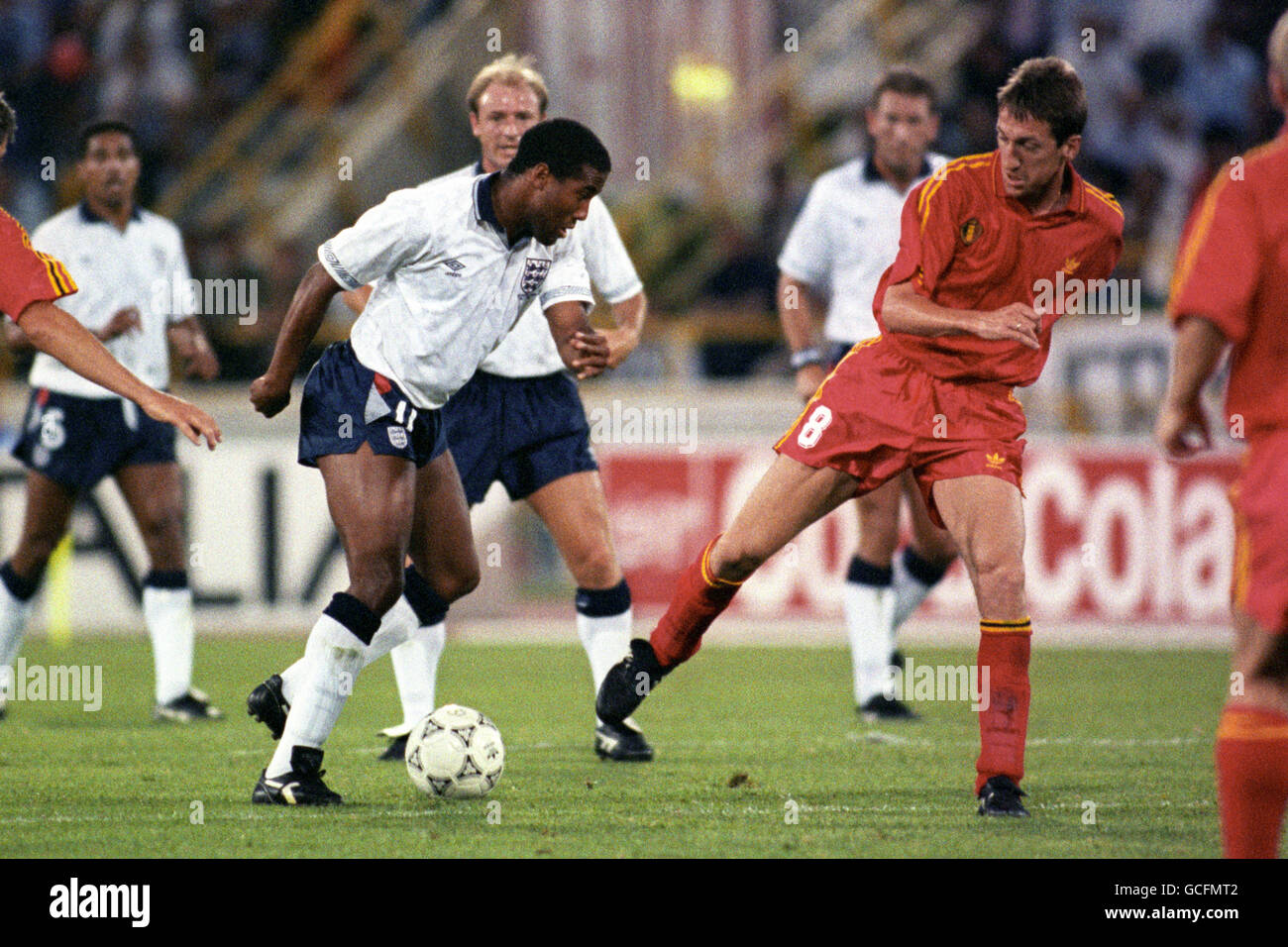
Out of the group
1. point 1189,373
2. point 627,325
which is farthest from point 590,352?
point 1189,373

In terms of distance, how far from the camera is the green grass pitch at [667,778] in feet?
16.5

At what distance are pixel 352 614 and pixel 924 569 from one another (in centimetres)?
362

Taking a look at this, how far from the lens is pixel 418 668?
22.8 feet

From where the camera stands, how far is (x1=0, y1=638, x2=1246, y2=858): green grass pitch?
504cm

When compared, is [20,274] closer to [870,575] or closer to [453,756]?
[453,756]

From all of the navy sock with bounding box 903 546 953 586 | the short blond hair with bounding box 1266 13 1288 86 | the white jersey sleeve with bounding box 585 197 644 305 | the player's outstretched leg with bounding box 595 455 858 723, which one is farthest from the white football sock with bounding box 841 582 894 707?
the short blond hair with bounding box 1266 13 1288 86

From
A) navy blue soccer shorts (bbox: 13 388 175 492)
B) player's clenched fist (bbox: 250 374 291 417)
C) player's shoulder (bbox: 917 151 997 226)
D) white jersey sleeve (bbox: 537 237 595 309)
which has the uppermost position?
player's shoulder (bbox: 917 151 997 226)

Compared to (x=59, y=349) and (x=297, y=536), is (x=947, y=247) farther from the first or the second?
(x=297, y=536)

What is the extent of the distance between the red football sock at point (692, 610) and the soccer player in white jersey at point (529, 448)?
78 cm

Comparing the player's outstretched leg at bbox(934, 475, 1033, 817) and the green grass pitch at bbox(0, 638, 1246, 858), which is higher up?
the player's outstretched leg at bbox(934, 475, 1033, 817)

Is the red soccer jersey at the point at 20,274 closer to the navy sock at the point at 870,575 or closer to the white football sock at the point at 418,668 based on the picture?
the white football sock at the point at 418,668

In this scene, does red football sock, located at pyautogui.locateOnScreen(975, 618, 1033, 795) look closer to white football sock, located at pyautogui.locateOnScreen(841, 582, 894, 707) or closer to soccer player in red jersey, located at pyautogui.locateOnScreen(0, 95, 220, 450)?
soccer player in red jersey, located at pyautogui.locateOnScreen(0, 95, 220, 450)

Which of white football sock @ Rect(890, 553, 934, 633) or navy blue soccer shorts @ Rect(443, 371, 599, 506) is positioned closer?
navy blue soccer shorts @ Rect(443, 371, 599, 506)
